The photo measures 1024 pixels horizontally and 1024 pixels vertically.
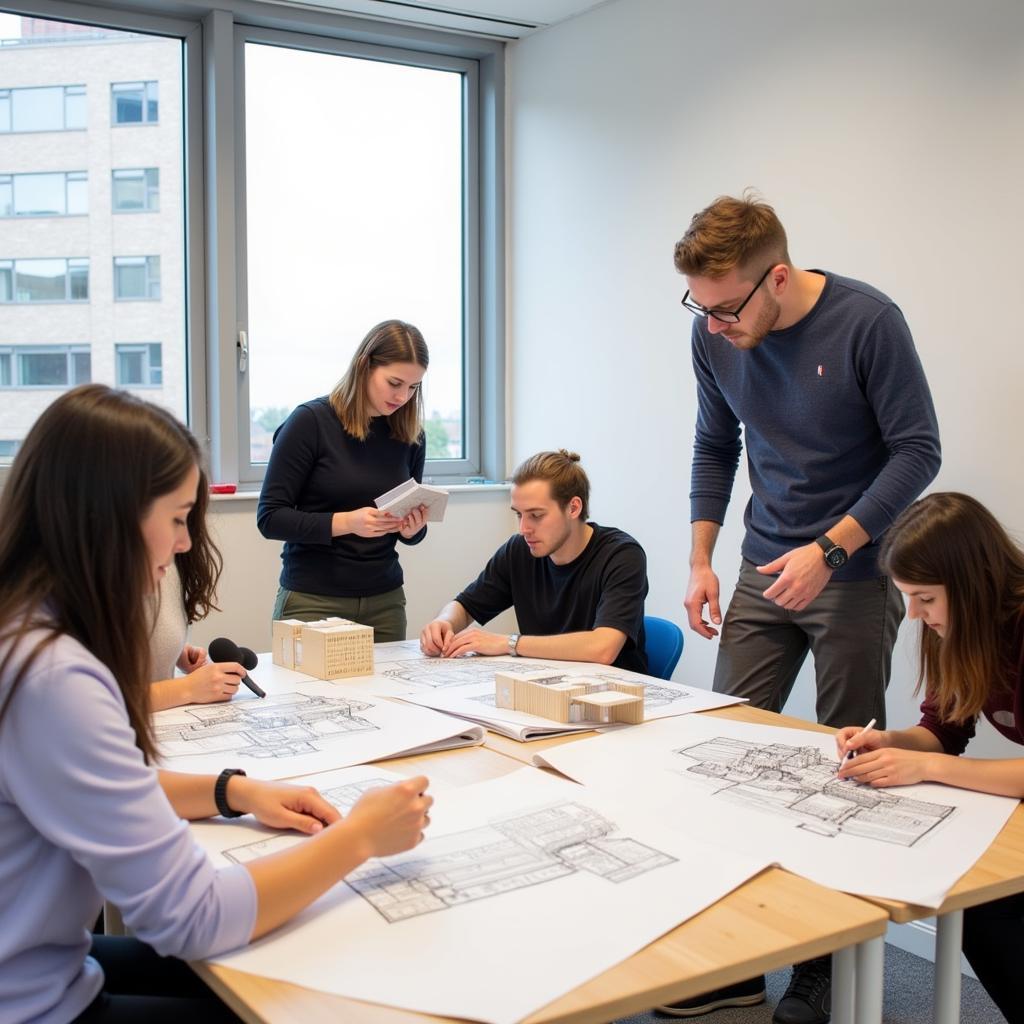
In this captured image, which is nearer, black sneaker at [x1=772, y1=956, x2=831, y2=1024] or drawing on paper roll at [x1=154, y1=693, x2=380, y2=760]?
drawing on paper roll at [x1=154, y1=693, x2=380, y2=760]

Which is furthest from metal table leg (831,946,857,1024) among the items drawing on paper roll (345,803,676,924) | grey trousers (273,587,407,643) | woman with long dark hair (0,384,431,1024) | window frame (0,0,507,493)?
window frame (0,0,507,493)

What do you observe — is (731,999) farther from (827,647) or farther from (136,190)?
(136,190)

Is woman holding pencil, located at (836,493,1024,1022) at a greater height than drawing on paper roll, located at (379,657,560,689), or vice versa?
woman holding pencil, located at (836,493,1024,1022)

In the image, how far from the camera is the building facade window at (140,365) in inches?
162

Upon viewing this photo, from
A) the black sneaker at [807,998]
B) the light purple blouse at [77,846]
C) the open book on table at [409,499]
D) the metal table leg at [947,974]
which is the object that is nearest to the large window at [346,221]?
the open book on table at [409,499]

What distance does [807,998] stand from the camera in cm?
A: 246

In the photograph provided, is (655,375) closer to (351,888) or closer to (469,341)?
(469,341)

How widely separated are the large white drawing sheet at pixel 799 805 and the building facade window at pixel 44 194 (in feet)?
10.1

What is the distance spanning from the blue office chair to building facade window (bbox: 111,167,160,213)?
2.54 metres

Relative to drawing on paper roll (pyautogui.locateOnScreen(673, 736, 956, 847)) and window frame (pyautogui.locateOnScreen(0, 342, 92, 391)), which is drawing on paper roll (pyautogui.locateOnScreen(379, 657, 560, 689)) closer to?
drawing on paper roll (pyautogui.locateOnScreen(673, 736, 956, 847))

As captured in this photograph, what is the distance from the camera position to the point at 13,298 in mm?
3906

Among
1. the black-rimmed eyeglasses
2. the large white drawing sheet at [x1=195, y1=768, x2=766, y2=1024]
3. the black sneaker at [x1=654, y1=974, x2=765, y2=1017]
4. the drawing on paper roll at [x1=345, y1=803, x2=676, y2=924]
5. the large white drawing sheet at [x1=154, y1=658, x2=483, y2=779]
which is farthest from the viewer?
the black sneaker at [x1=654, y1=974, x2=765, y2=1017]

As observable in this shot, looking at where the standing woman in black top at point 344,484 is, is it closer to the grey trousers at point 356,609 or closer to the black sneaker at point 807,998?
the grey trousers at point 356,609

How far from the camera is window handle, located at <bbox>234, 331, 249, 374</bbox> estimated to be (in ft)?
13.9
